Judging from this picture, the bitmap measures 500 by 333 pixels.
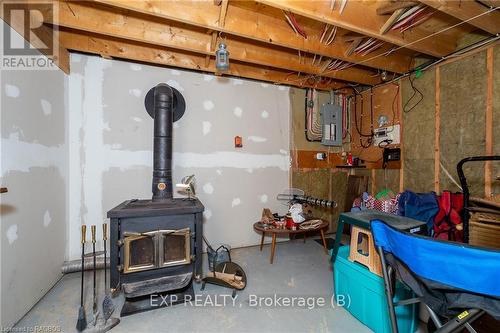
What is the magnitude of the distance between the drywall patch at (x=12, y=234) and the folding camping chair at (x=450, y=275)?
2.41m

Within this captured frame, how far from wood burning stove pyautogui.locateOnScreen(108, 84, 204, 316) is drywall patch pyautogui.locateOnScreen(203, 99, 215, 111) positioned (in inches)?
54.0

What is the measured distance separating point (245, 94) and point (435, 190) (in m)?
2.66

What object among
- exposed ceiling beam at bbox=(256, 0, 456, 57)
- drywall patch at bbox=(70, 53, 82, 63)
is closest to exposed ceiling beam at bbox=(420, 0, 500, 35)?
exposed ceiling beam at bbox=(256, 0, 456, 57)

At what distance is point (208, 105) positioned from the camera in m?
2.90

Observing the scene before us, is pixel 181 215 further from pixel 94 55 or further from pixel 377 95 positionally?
pixel 377 95

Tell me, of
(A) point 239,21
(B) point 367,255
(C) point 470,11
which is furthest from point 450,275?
(A) point 239,21

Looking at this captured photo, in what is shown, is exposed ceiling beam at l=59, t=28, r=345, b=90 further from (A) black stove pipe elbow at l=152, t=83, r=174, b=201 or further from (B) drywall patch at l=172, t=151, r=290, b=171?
(B) drywall patch at l=172, t=151, r=290, b=171

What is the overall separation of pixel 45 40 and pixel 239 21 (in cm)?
178

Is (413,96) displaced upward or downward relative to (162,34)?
downward

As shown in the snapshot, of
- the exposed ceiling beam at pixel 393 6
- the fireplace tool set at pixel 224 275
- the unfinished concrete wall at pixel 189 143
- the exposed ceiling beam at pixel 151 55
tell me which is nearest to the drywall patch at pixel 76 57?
the unfinished concrete wall at pixel 189 143

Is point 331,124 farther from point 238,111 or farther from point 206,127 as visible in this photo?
point 206,127

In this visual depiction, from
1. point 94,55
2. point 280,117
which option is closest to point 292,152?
point 280,117

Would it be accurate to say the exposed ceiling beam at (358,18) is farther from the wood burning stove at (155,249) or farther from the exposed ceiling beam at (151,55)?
the wood burning stove at (155,249)

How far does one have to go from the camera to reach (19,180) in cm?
163
